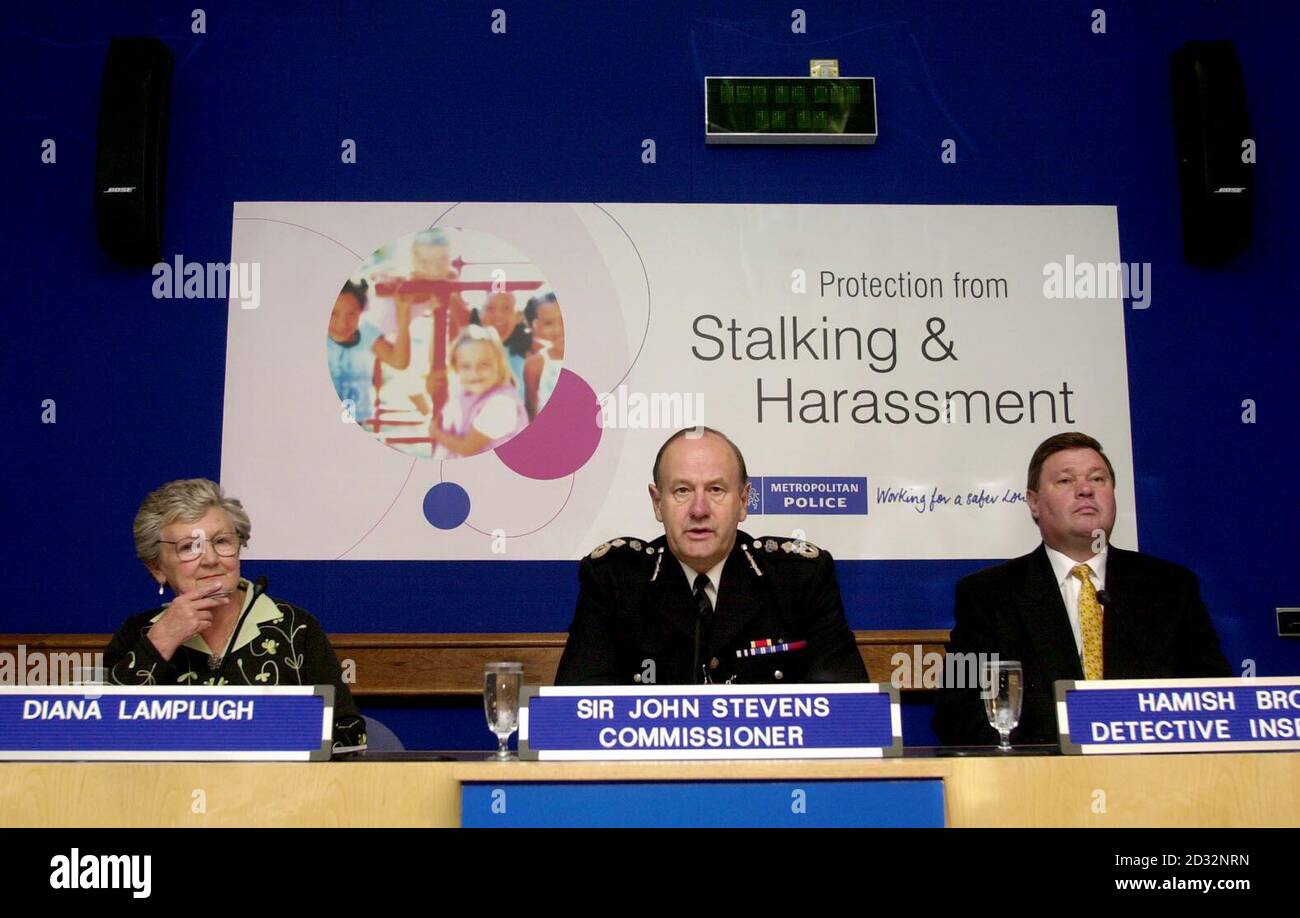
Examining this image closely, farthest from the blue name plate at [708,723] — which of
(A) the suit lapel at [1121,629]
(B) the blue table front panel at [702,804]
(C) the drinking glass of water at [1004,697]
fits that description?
(A) the suit lapel at [1121,629]

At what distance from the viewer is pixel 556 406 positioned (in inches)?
140

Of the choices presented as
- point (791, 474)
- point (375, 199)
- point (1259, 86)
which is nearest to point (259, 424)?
point (375, 199)

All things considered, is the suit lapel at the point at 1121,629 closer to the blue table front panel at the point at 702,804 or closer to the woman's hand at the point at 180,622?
the blue table front panel at the point at 702,804

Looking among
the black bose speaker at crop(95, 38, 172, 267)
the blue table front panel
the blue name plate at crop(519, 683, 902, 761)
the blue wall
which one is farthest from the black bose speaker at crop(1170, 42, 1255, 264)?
the black bose speaker at crop(95, 38, 172, 267)

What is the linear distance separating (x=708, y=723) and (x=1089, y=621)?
133 centimetres

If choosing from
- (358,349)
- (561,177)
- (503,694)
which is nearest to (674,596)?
(503,694)

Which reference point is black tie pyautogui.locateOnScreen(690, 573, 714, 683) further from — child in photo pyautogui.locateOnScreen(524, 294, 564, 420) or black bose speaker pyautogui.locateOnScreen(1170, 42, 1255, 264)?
black bose speaker pyautogui.locateOnScreen(1170, 42, 1255, 264)

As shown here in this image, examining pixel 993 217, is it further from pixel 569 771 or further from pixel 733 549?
pixel 569 771

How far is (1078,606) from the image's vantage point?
2.58 metres

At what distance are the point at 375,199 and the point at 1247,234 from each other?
2.72 meters

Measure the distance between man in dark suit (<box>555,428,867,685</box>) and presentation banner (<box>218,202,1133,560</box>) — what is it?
1.00m

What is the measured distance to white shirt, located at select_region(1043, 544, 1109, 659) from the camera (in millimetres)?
2564

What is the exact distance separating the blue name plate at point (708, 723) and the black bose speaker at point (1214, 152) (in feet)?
8.69

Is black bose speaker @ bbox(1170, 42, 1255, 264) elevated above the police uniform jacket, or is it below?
above
